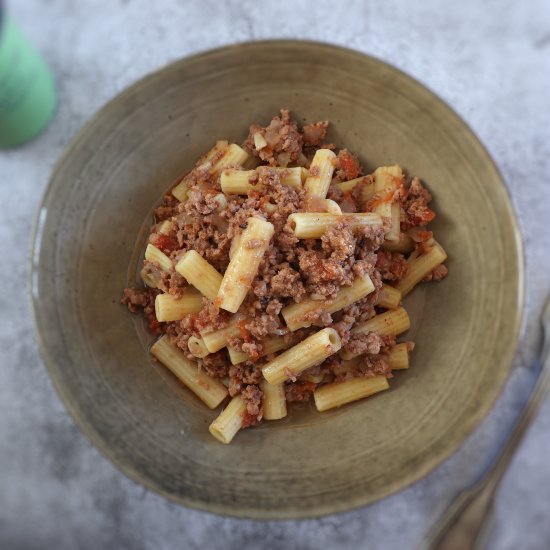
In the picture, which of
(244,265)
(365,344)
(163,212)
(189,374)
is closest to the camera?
(244,265)

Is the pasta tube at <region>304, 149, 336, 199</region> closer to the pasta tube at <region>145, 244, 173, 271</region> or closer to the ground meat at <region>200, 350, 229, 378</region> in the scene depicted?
the pasta tube at <region>145, 244, 173, 271</region>

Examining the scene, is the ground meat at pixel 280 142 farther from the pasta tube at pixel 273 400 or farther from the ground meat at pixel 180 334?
the pasta tube at pixel 273 400

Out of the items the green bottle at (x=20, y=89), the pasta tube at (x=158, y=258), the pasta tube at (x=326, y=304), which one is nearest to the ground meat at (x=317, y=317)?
the pasta tube at (x=326, y=304)

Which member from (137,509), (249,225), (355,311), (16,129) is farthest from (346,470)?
(16,129)

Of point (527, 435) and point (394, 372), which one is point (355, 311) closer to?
point (394, 372)

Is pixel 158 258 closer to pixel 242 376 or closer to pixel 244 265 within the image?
pixel 244 265

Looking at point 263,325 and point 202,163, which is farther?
point 202,163

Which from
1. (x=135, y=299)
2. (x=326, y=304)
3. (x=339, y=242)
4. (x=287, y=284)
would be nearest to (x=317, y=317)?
(x=326, y=304)
